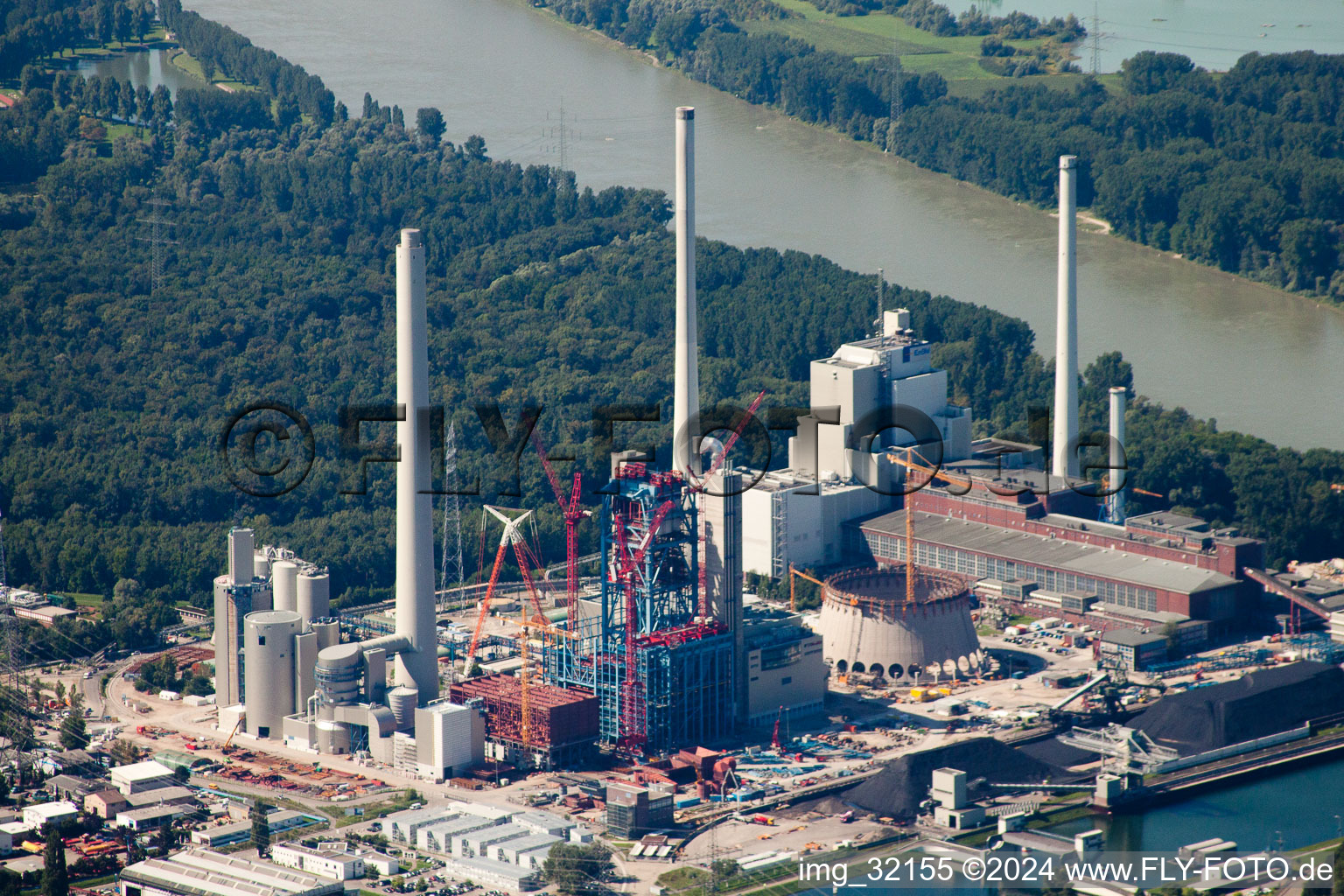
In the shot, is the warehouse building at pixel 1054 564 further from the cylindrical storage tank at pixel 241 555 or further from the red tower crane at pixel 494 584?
the cylindrical storage tank at pixel 241 555

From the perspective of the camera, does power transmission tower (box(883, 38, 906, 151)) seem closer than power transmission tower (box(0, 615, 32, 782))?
No

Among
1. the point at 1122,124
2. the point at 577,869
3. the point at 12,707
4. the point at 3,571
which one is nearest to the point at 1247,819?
the point at 577,869

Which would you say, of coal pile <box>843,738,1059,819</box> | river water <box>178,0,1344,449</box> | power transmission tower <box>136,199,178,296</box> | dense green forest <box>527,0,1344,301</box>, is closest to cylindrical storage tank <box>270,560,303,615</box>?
coal pile <box>843,738,1059,819</box>

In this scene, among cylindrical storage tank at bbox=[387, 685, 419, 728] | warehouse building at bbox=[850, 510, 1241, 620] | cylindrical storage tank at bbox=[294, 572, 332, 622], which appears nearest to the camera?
cylindrical storage tank at bbox=[387, 685, 419, 728]

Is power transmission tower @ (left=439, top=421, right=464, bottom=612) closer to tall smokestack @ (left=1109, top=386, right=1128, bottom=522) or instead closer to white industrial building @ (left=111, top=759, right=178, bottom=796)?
white industrial building @ (left=111, top=759, right=178, bottom=796)

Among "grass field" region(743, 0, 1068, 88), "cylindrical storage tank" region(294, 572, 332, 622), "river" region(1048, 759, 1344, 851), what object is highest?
"grass field" region(743, 0, 1068, 88)

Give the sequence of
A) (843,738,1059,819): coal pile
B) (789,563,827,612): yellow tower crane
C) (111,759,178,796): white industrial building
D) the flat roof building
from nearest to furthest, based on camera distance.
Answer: the flat roof building → (843,738,1059,819): coal pile → (111,759,178,796): white industrial building → (789,563,827,612): yellow tower crane

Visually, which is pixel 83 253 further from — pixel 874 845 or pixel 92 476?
pixel 874 845
